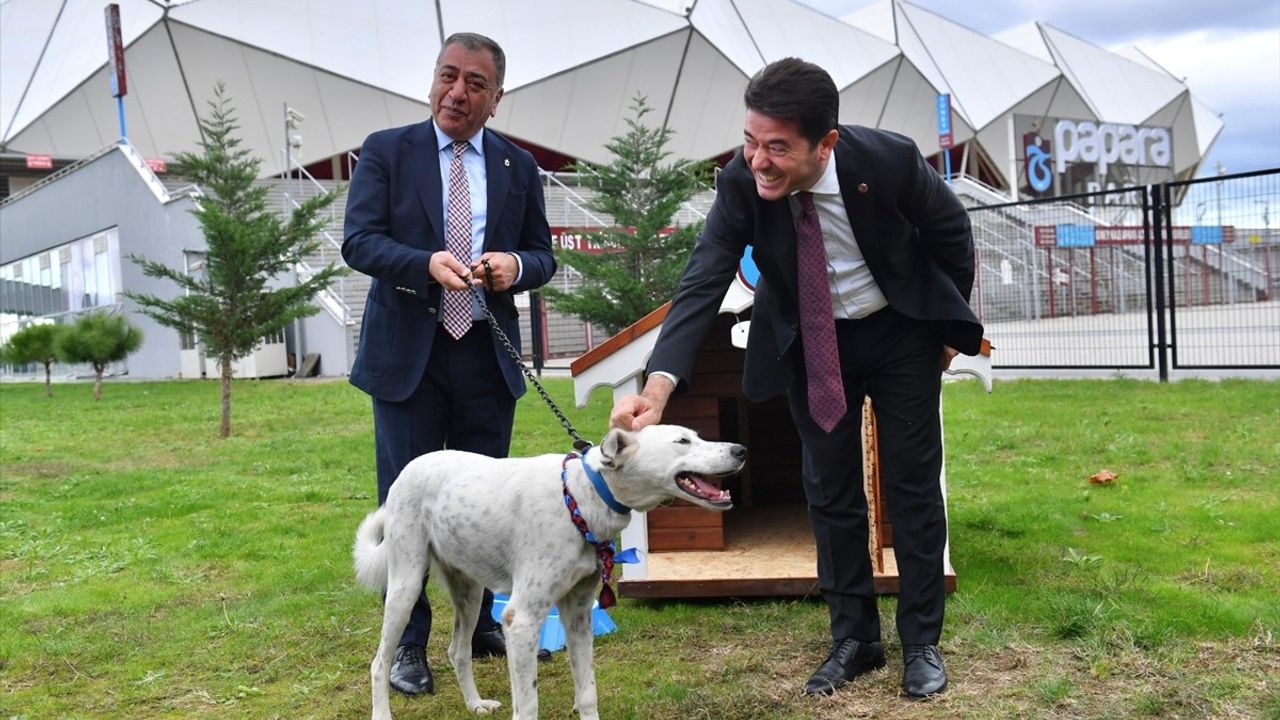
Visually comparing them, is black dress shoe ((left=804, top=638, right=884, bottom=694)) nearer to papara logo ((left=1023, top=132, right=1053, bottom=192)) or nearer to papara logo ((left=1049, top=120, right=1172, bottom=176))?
papara logo ((left=1023, top=132, right=1053, bottom=192))

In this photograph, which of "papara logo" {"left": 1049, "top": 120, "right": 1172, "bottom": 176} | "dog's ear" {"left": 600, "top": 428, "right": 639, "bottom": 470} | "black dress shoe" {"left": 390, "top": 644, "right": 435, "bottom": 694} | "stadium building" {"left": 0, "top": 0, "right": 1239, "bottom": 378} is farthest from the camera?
"papara logo" {"left": 1049, "top": 120, "right": 1172, "bottom": 176}

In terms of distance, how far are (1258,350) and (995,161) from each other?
43.4 m

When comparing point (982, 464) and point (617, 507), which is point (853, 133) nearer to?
point (617, 507)

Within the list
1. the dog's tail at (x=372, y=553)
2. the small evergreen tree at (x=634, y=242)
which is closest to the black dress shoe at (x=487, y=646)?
the dog's tail at (x=372, y=553)

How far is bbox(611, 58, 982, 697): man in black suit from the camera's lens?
366cm

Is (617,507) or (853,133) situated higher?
(853,133)

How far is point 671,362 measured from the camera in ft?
12.0

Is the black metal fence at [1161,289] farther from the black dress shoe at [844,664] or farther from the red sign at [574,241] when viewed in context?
the black dress shoe at [844,664]

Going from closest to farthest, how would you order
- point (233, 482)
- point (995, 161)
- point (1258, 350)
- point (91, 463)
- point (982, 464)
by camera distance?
point (982, 464), point (233, 482), point (91, 463), point (1258, 350), point (995, 161)

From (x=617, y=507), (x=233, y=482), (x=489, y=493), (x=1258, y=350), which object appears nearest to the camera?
(x=617, y=507)

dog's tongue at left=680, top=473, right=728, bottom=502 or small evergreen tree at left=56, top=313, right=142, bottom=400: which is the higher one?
small evergreen tree at left=56, top=313, right=142, bottom=400

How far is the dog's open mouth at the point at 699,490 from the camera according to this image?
3184 mm

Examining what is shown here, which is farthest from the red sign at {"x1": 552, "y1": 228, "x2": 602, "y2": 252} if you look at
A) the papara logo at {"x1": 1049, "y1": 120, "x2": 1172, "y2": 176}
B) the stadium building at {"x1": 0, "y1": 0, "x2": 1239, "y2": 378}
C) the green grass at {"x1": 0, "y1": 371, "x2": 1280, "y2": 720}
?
the papara logo at {"x1": 1049, "y1": 120, "x2": 1172, "y2": 176}

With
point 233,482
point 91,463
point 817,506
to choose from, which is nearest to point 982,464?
point 817,506
